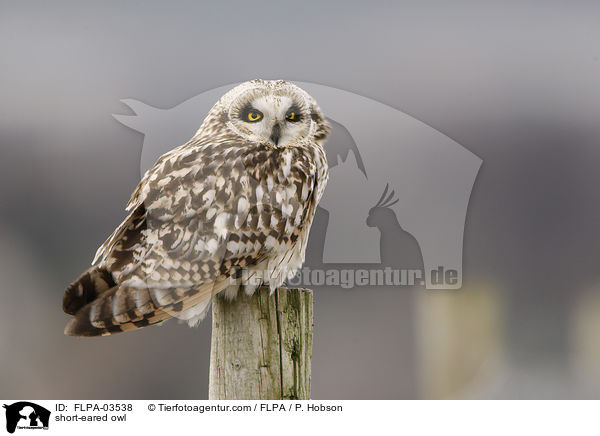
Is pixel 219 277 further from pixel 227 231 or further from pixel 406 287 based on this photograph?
pixel 406 287

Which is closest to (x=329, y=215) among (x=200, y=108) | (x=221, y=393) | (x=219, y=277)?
(x=200, y=108)

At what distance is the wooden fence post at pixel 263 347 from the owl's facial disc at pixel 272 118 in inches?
24.9

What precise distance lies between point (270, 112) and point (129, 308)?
2.93 ft

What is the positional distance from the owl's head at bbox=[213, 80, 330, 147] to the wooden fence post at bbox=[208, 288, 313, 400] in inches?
25.0

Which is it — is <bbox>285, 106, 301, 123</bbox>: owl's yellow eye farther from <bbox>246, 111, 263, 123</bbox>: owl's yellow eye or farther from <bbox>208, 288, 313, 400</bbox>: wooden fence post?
<bbox>208, 288, 313, 400</bbox>: wooden fence post

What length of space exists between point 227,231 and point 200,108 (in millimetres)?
746

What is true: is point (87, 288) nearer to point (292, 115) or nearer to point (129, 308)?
point (129, 308)

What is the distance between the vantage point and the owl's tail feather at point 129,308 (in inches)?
69.4

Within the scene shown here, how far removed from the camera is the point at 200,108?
96.6 inches
